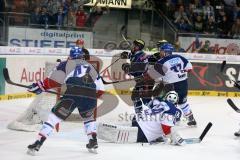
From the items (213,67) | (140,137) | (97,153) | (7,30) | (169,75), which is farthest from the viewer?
(213,67)

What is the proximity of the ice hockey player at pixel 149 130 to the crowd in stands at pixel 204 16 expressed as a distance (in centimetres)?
756

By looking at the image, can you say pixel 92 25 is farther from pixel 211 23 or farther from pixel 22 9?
pixel 211 23

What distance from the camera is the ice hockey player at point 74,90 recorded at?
693cm

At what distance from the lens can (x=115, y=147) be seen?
7598 mm

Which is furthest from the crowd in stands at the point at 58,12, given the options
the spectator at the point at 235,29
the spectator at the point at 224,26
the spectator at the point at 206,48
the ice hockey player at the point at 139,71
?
the ice hockey player at the point at 139,71

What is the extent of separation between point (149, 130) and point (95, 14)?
24.0 ft

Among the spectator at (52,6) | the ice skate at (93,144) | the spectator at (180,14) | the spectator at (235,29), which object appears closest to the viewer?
the ice skate at (93,144)

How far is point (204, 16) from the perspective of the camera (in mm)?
16000

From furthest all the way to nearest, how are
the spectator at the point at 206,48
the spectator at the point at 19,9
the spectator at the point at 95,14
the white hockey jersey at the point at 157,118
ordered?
1. the spectator at the point at 206,48
2. the spectator at the point at 95,14
3. the spectator at the point at 19,9
4. the white hockey jersey at the point at 157,118

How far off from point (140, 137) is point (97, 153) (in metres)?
0.86

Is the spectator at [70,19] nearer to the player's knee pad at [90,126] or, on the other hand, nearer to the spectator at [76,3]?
the spectator at [76,3]

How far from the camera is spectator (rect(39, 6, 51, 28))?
1306 cm

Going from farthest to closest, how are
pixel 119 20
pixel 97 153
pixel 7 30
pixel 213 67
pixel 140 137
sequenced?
pixel 119 20, pixel 213 67, pixel 7 30, pixel 140 137, pixel 97 153

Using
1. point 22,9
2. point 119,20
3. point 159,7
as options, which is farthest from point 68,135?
point 159,7
